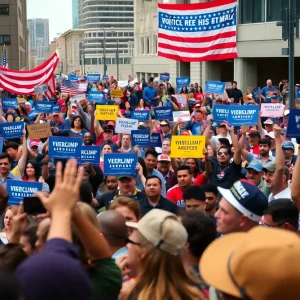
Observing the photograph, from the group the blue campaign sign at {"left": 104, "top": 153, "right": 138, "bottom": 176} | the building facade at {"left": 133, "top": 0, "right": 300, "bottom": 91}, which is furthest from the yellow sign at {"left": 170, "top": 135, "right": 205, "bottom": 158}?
the building facade at {"left": 133, "top": 0, "right": 300, "bottom": 91}

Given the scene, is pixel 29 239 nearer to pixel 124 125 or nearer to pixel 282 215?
pixel 282 215

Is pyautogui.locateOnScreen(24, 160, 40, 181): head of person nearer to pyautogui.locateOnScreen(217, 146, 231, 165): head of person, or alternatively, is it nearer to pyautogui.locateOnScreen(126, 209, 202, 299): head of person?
pyautogui.locateOnScreen(217, 146, 231, 165): head of person

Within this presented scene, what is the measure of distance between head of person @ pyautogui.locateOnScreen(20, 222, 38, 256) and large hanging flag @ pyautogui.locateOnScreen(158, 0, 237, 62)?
12.3m

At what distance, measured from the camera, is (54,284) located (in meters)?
2.46

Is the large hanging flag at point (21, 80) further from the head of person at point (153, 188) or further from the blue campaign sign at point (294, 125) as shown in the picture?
the blue campaign sign at point (294, 125)

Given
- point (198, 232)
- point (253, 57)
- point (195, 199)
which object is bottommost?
point (195, 199)

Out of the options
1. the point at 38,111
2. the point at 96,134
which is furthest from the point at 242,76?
the point at 96,134

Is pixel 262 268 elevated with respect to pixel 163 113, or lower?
lower

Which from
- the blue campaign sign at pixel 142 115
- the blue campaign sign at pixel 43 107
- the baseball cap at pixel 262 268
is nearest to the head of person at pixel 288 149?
the blue campaign sign at pixel 142 115

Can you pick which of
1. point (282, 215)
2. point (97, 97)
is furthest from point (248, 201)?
point (97, 97)

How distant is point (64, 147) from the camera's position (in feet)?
35.8

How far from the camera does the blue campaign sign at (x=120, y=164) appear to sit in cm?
934

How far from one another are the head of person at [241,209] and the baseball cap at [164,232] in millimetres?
1238

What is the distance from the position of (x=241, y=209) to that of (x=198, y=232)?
0.50 m
